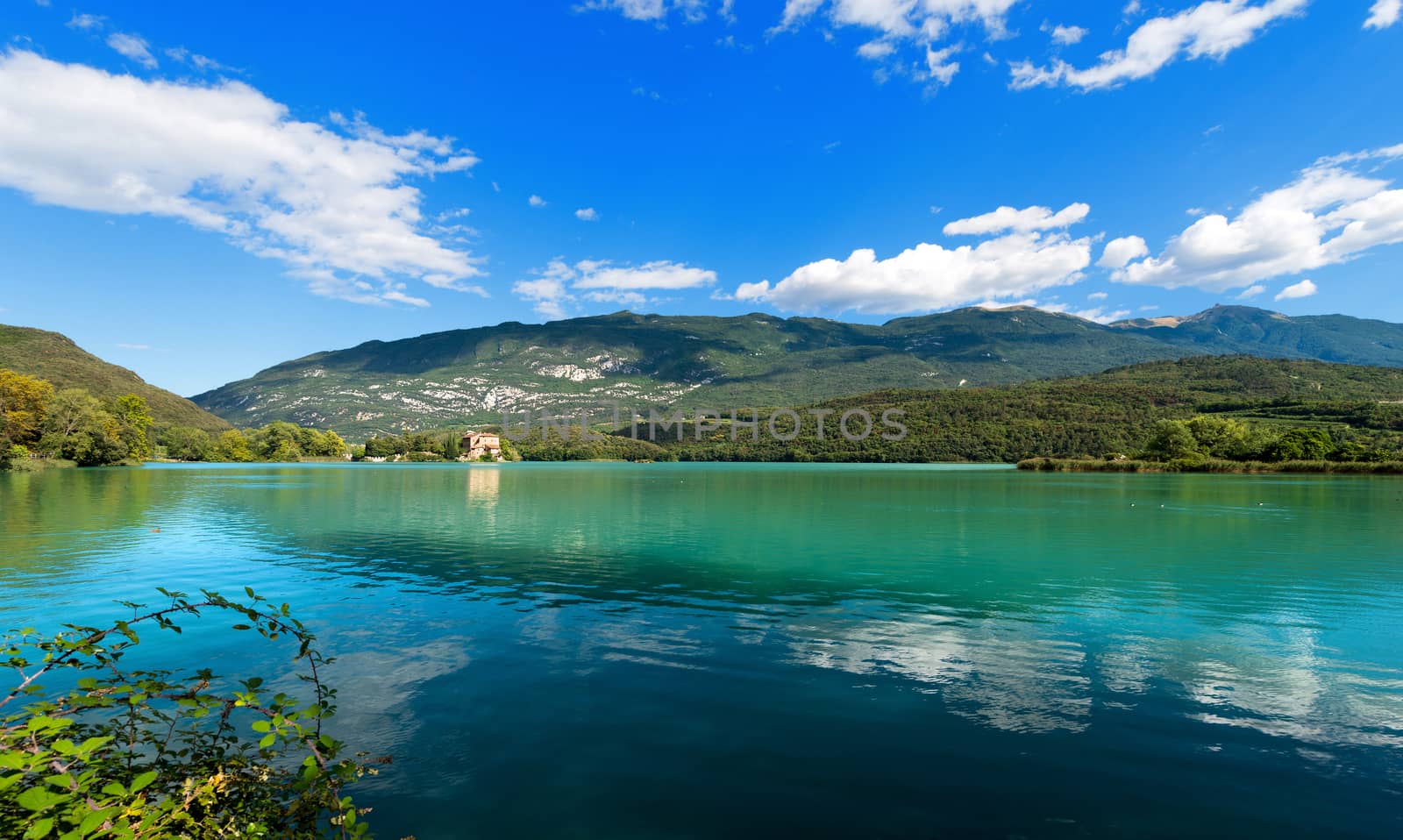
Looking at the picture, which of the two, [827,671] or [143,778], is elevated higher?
[143,778]

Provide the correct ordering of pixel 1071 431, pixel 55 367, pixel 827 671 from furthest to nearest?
1. pixel 55 367
2. pixel 1071 431
3. pixel 827 671

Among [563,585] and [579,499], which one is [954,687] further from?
[579,499]

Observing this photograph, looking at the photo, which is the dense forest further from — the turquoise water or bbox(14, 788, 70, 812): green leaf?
bbox(14, 788, 70, 812): green leaf

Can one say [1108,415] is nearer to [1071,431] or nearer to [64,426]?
[1071,431]

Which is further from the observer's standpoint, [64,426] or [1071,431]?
[1071,431]

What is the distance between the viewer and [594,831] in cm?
660

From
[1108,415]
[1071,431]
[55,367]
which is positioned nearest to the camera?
[1071,431]

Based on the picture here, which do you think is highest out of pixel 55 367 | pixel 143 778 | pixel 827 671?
pixel 55 367

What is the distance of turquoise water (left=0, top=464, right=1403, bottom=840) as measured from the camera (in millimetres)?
7113

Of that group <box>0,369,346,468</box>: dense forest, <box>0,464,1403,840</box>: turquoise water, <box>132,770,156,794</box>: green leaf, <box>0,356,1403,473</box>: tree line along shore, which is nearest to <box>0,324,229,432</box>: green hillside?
<box>0,356,1403,473</box>: tree line along shore

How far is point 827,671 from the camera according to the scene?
1149 cm

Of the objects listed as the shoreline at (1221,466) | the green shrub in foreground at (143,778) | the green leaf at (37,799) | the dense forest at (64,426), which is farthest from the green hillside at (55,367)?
the shoreline at (1221,466)

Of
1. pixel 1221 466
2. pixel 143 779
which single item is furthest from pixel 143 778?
pixel 1221 466

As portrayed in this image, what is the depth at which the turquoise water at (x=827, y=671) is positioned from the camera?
7.11 m
